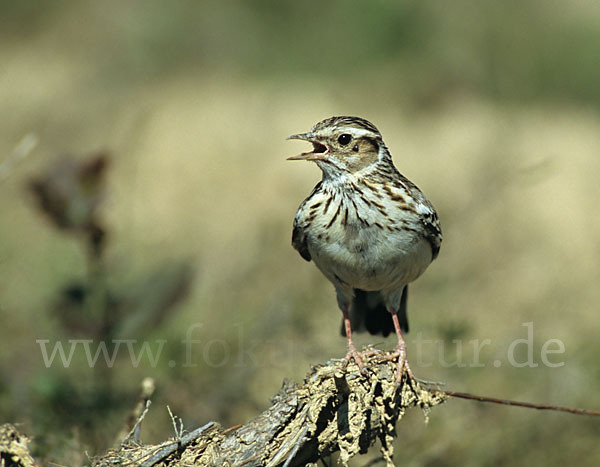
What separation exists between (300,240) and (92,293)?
5.24ft

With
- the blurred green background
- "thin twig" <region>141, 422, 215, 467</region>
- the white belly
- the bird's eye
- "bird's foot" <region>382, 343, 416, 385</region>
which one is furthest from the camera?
the blurred green background

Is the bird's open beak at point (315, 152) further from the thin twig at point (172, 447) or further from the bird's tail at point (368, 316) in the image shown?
the thin twig at point (172, 447)

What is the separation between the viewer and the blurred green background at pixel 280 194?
6129 mm

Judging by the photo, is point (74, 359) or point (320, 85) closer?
point (74, 359)

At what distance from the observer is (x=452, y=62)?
11555 millimetres

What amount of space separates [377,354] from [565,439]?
258cm

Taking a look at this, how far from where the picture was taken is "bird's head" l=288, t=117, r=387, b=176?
195 inches

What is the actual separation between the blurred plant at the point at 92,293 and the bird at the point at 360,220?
4.00 ft

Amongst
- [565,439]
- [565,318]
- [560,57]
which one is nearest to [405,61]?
[560,57]

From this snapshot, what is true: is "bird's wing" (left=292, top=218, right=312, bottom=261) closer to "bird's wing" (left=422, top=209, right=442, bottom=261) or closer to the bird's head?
the bird's head

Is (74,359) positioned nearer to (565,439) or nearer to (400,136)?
(565,439)

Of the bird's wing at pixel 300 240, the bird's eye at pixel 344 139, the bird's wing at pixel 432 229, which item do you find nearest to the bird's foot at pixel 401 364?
the bird's wing at pixel 432 229

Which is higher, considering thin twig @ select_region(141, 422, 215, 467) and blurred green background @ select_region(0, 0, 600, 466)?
blurred green background @ select_region(0, 0, 600, 466)

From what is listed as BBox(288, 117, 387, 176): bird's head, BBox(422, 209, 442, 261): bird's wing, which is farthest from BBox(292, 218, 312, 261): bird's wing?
BBox(422, 209, 442, 261): bird's wing
